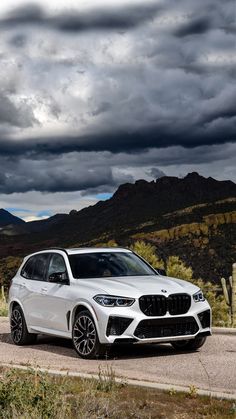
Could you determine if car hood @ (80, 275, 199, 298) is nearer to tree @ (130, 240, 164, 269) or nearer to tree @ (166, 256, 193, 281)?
tree @ (130, 240, 164, 269)

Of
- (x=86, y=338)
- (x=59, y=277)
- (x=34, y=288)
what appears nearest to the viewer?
(x=86, y=338)

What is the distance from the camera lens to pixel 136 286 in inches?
446

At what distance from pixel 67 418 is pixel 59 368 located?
4.10 meters

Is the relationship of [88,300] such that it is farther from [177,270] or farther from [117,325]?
[177,270]

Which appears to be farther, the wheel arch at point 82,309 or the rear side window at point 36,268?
the rear side window at point 36,268

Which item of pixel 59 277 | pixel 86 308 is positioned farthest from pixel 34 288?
pixel 86 308

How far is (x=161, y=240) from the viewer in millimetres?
107375

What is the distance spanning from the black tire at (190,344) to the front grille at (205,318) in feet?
0.84

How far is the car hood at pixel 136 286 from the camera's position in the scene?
36.6 ft

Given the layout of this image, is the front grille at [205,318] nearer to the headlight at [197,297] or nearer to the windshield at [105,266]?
the headlight at [197,297]

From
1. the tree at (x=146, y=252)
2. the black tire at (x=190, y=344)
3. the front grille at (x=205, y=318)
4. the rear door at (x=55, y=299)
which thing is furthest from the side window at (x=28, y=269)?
the tree at (x=146, y=252)

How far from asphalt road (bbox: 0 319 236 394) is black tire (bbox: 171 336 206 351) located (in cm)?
10

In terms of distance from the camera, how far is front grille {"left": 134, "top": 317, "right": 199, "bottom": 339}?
11078 millimetres

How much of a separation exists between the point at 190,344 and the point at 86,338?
1.76 metres
